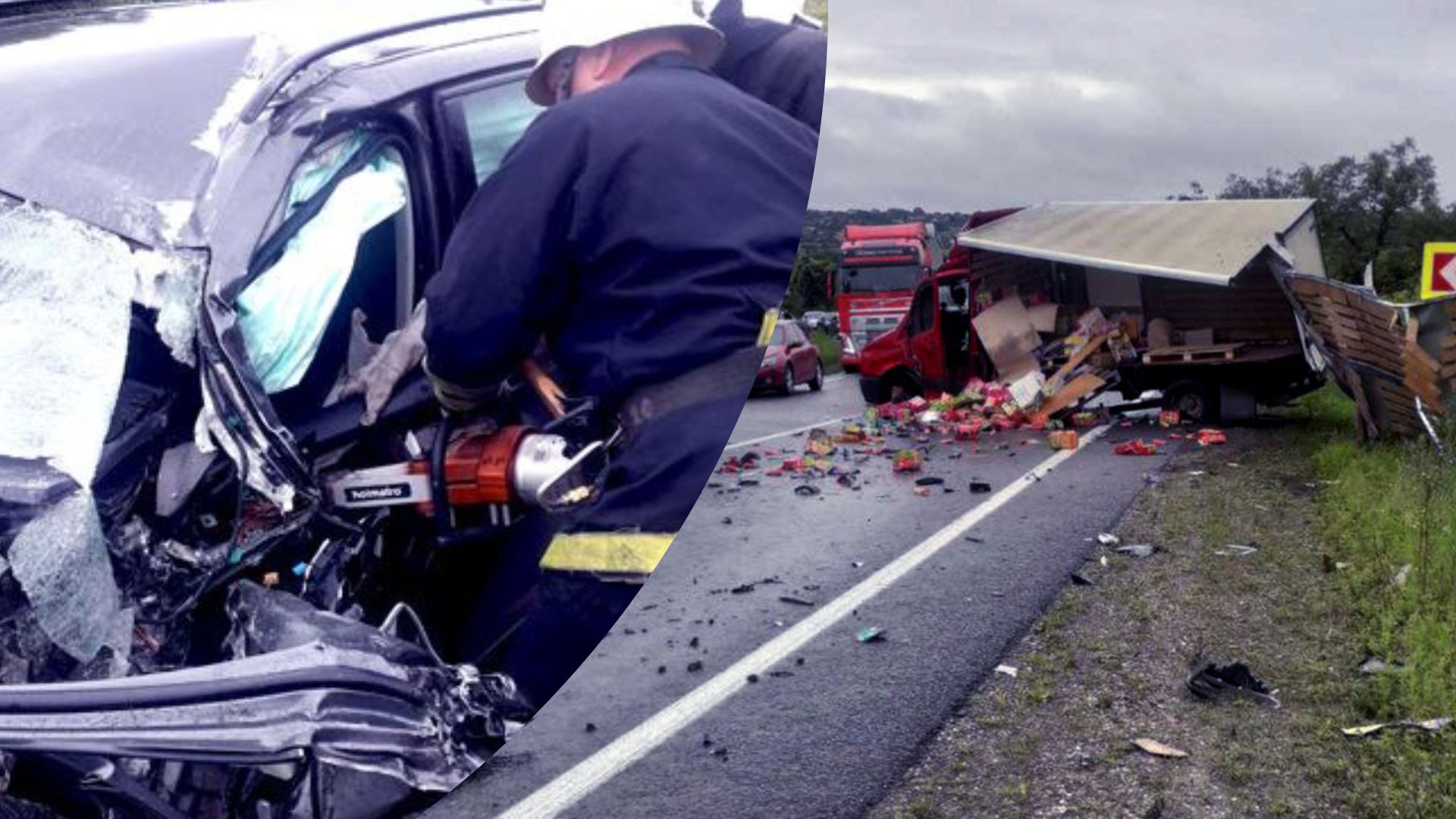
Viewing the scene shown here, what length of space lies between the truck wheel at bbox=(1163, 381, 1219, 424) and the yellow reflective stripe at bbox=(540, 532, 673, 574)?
5.92 feet

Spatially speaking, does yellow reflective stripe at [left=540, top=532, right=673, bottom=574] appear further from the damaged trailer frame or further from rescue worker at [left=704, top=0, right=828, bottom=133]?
the damaged trailer frame

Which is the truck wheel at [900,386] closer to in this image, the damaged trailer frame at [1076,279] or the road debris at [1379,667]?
the damaged trailer frame at [1076,279]

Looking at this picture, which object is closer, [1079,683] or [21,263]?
[21,263]

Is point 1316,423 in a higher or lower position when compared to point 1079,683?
lower

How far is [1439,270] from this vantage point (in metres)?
2.82

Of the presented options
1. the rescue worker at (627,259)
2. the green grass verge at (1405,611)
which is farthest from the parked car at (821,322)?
the green grass verge at (1405,611)

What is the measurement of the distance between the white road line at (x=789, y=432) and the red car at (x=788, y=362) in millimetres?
32

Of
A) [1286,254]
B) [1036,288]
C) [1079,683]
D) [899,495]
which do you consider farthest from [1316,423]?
[899,495]

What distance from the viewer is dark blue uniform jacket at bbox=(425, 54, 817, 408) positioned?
0.64 metres

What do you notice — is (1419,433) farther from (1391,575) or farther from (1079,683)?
(1079,683)

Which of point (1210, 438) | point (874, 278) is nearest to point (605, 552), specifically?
point (874, 278)

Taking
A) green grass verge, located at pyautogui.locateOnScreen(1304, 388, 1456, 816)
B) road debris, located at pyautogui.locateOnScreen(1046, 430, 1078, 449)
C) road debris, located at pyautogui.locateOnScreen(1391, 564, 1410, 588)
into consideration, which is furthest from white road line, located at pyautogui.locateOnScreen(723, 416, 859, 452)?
road debris, located at pyautogui.locateOnScreen(1391, 564, 1410, 588)

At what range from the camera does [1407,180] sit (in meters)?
2.56

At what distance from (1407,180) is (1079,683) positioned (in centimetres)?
121
